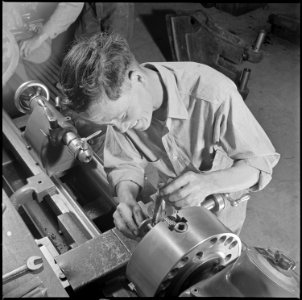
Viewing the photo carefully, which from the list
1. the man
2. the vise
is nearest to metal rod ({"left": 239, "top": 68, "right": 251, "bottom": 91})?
the vise

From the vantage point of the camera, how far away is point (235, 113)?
0.82 m

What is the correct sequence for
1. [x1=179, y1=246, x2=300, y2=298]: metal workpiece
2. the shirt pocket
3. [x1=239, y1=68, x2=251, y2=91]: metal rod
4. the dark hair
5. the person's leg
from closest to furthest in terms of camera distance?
[x1=179, y1=246, x2=300, y2=298]: metal workpiece, the dark hair, the shirt pocket, the person's leg, [x1=239, y1=68, x2=251, y2=91]: metal rod

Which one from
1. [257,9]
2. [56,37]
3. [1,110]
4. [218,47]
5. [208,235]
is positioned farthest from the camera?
[257,9]

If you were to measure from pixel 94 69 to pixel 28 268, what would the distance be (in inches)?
14.6

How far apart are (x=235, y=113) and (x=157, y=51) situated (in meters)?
1.41

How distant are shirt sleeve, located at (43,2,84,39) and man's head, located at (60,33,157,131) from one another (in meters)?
0.25

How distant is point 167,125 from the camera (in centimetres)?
93

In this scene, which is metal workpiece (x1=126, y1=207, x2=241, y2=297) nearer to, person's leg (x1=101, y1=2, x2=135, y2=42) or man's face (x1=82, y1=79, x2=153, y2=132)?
man's face (x1=82, y1=79, x2=153, y2=132)

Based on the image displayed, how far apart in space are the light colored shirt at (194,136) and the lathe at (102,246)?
0.30 ft

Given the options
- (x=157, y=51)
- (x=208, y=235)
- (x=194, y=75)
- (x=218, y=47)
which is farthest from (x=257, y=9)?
(x=208, y=235)

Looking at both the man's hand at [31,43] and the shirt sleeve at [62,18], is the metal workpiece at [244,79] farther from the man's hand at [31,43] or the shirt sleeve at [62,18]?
the man's hand at [31,43]

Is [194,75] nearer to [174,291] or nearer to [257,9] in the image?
[174,291]

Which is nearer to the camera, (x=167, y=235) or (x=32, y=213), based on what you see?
(x=167, y=235)

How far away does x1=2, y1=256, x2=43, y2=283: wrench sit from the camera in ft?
2.00
